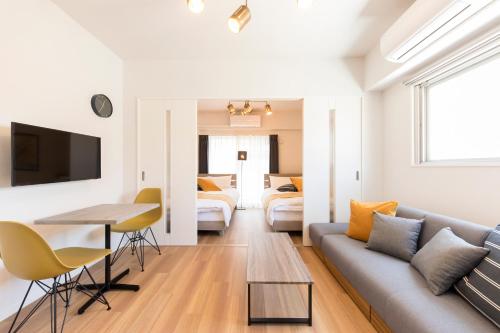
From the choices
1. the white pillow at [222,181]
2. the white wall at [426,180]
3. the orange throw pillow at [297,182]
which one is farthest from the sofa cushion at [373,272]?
the white pillow at [222,181]

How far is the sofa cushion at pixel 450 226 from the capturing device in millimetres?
1549

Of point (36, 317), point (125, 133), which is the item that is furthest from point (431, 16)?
point (36, 317)

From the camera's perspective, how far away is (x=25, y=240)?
143cm

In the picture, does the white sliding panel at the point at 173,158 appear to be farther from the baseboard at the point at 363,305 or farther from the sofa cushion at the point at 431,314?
the sofa cushion at the point at 431,314

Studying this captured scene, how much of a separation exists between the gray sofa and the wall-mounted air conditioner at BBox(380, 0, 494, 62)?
4.99 ft

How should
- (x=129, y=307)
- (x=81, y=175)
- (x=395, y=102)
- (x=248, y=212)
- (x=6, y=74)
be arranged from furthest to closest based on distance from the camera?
(x=248, y=212) < (x=395, y=102) < (x=81, y=175) < (x=129, y=307) < (x=6, y=74)

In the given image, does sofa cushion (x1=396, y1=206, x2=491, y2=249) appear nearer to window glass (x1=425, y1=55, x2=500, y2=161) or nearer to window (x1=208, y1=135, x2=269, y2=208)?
window glass (x1=425, y1=55, x2=500, y2=161)

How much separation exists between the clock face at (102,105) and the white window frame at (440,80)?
12.2 feet

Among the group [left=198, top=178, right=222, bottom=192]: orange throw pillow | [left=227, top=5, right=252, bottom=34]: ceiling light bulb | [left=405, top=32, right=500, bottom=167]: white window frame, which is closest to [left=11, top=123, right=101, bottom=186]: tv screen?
[left=227, top=5, right=252, bottom=34]: ceiling light bulb

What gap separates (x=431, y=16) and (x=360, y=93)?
1.60m

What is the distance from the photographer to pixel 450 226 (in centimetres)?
178

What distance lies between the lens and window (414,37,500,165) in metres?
1.86

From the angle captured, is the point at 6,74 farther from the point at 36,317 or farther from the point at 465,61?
the point at 465,61

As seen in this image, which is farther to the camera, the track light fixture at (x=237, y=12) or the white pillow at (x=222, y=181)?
the white pillow at (x=222, y=181)
